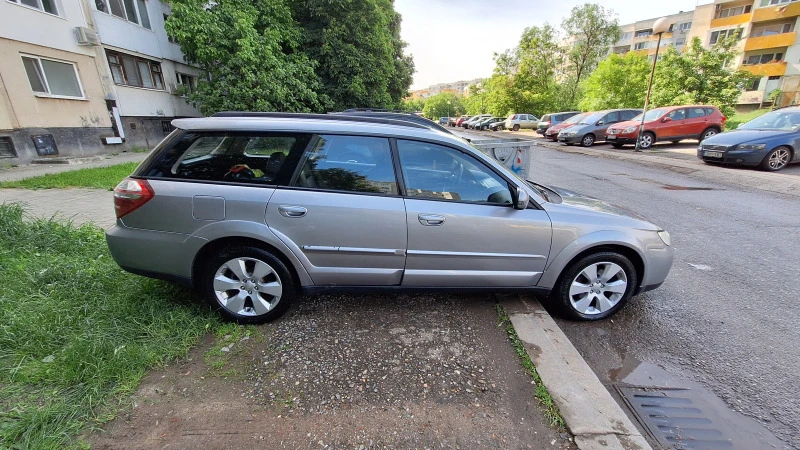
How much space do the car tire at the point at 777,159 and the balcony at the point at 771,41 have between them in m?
35.4

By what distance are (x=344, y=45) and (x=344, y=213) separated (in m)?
16.9

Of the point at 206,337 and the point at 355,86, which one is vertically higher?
the point at 355,86

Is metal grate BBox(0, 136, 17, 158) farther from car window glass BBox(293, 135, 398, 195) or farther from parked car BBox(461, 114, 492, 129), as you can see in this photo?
parked car BBox(461, 114, 492, 129)

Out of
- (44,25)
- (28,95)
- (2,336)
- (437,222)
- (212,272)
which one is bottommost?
(2,336)

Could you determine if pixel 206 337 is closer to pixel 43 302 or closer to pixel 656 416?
pixel 43 302

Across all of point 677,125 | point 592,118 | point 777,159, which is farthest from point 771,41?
point 777,159

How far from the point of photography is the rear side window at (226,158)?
274 centimetres

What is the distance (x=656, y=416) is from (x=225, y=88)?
15206 millimetres

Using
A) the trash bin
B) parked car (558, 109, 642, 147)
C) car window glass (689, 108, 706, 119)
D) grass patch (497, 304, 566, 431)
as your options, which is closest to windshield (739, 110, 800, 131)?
car window glass (689, 108, 706, 119)

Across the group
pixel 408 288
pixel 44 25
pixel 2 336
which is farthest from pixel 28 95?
pixel 408 288

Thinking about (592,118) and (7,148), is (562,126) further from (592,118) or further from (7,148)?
(7,148)

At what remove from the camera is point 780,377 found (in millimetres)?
2410

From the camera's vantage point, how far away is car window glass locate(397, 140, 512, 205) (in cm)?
281

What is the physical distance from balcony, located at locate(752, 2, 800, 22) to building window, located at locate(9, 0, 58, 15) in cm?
5073
